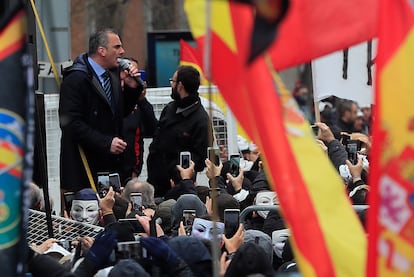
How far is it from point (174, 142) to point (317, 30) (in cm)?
563

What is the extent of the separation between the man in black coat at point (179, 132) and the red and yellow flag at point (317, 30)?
5123 millimetres

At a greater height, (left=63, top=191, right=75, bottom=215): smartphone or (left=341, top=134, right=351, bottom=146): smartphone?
(left=341, top=134, right=351, bottom=146): smartphone

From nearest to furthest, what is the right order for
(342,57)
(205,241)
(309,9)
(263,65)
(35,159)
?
(263,65) → (309,9) → (205,241) → (35,159) → (342,57)

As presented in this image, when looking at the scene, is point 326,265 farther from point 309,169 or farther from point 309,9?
point 309,9

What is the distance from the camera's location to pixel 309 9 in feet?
18.9

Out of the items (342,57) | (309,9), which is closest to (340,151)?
(342,57)

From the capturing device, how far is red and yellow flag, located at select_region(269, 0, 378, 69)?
5695 mm

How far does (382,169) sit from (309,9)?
28.2 inches

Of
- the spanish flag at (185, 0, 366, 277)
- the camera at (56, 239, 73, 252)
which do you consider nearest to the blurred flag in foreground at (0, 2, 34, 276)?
the spanish flag at (185, 0, 366, 277)

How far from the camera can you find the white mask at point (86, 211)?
9.40m

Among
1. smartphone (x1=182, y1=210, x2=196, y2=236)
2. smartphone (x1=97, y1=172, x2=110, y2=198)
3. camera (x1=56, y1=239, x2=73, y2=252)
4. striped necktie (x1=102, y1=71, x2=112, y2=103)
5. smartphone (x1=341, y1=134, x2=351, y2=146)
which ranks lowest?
camera (x1=56, y1=239, x2=73, y2=252)

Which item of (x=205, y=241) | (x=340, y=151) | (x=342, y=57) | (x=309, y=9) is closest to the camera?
(x=309, y=9)

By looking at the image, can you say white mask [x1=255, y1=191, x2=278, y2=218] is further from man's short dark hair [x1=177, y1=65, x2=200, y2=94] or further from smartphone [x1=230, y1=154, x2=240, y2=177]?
man's short dark hair [x1=177, y1=65, x2=200, y2=94]

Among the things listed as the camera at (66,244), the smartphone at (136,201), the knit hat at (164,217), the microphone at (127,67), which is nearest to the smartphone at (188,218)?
the knit hat at (164,217)
